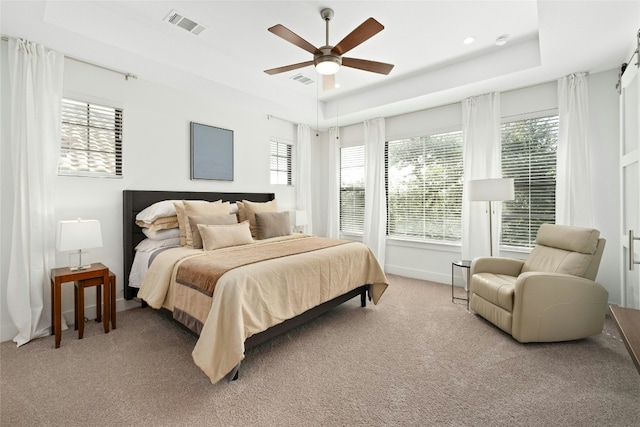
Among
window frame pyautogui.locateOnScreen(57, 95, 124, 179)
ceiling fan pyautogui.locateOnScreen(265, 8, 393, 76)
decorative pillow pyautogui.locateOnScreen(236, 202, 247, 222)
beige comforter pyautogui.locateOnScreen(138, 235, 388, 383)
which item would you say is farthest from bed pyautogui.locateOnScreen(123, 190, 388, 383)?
ceiling fan pyautogui.locateOnScreen(265, 8, 393, 76)

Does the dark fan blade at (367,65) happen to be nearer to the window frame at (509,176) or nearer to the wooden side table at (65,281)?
the window frame at (509,176)

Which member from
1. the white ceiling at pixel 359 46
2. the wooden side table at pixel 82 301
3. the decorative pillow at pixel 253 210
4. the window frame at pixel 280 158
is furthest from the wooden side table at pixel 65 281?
the window frame at pixel 280 158

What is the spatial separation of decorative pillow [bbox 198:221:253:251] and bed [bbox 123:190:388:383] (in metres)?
0.09

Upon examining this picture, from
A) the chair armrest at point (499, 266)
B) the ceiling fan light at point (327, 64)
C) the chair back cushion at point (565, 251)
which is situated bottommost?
the chair armrest at point (499, 266)

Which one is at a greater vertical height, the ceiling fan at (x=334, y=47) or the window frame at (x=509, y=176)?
the ceiling fan at (x=334, y=47)

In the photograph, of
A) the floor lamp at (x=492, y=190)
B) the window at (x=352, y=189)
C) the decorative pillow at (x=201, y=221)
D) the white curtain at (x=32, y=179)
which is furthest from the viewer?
the window at (x=352, y=189)

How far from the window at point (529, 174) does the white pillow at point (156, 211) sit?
432cm

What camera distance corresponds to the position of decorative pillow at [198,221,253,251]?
10.1 ft

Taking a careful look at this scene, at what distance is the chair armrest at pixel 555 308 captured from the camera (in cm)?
252

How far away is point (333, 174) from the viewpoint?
5871mm

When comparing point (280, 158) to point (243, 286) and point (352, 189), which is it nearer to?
point (352, 189)

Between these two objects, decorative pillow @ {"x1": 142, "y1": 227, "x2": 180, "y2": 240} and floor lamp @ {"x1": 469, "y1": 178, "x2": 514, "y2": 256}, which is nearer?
decorative pillow @ {"x1": 142, "y1": 227, "x2": 180, "y2": 240}

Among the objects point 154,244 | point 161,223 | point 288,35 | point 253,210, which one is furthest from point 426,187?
point 154,244

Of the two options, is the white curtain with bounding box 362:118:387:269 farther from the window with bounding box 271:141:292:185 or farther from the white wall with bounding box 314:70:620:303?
the window with bounding box 271:141:292:185
